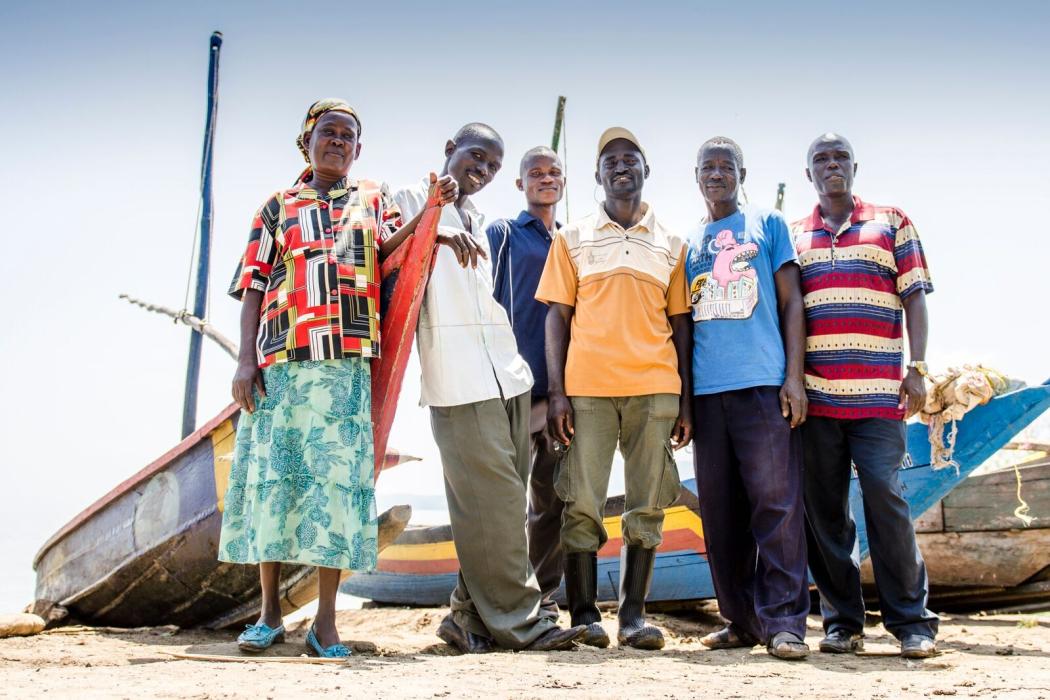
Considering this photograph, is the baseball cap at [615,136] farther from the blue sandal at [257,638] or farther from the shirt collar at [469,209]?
the blue sandal at [257,638]

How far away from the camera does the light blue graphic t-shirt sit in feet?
12.1

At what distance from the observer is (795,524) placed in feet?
11.8

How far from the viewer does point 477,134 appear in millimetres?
3857

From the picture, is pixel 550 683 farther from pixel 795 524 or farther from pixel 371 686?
pixel 795 524

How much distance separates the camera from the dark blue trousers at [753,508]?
3.55 m

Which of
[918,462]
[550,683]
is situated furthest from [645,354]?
[918,462]

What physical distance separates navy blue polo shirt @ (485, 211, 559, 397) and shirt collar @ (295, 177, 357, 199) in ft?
2.87

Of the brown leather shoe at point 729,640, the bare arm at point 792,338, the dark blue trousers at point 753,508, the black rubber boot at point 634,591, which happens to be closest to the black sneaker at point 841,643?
the dark blue trousers at point 753,508

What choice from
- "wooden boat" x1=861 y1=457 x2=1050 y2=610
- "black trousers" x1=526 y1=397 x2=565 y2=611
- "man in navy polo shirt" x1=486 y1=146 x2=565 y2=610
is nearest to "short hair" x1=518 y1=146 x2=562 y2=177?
"man in navy polo shirt" x1=486 y1=146 x2=565 y2=610

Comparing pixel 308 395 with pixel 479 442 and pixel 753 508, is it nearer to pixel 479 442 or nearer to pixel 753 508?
pixel 479 442

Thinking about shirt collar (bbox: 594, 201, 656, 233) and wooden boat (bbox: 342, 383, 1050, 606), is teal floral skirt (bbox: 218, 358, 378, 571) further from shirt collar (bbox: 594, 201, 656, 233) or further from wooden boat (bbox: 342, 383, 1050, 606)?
wooden boat (bbox: 342, 383, 1050, 606)

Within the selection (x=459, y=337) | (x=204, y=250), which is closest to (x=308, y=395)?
(x=459, y=337)

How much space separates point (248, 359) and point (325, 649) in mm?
1180

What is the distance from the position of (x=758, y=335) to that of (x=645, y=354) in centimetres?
49
